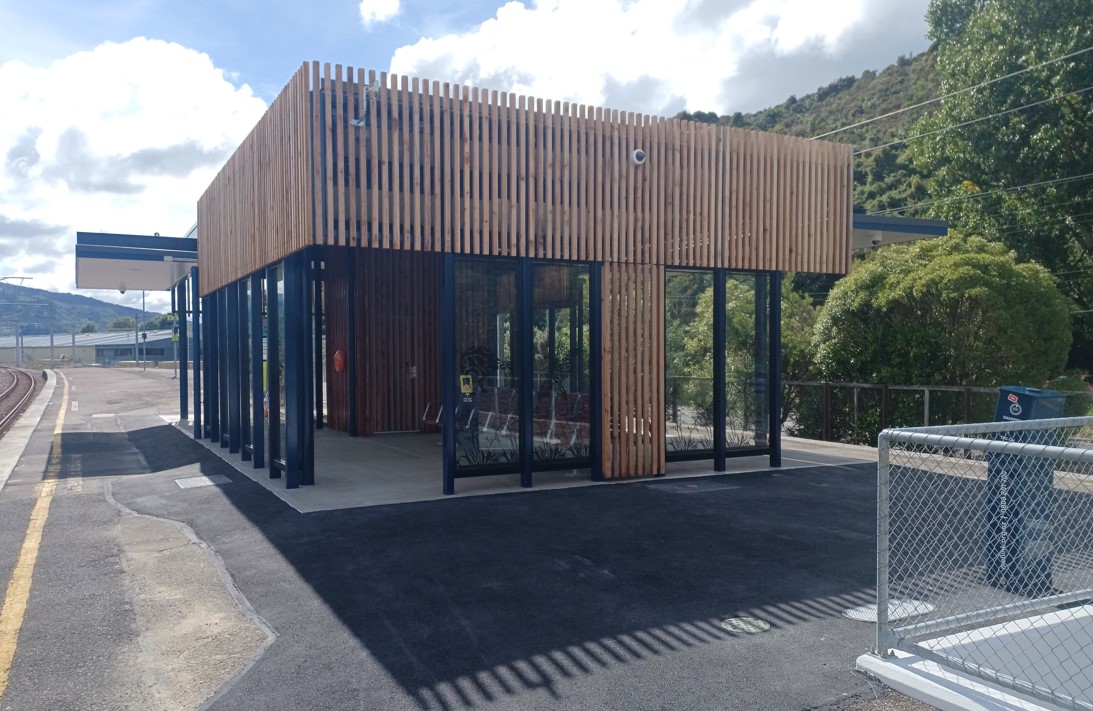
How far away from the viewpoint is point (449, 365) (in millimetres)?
9664

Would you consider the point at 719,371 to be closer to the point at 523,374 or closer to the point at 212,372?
the point at 523,374

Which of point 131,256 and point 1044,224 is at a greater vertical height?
point 1044,224

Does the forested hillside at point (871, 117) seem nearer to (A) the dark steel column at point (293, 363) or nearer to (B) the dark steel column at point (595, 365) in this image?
(B) the dark steel column at point (595, 365)

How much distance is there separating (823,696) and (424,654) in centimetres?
227

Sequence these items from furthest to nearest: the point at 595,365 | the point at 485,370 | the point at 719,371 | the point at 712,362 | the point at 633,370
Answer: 1. the point at 712,362
2. the point at 719,371
3. the point at 485,370
4. the point at 633,370
5. the point at 595,365

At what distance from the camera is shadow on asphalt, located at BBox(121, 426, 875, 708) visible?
16.2 ft

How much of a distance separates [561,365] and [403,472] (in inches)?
110

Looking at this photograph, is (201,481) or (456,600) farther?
(201,481)

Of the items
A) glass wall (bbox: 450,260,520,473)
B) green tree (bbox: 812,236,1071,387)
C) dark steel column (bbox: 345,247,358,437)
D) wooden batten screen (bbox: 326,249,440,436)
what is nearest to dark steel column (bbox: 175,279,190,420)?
wooden batten screen (bbox: 326,249,440,436)

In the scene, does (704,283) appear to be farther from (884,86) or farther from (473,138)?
(884,86)

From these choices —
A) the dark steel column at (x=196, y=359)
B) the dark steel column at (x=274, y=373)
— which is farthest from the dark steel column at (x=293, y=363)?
the dark steel column at (x=196, y=359)

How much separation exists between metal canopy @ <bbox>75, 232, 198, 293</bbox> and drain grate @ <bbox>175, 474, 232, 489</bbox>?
22.9ft

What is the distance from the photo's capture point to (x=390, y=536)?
7.71m

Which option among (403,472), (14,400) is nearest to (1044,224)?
(403,472)
